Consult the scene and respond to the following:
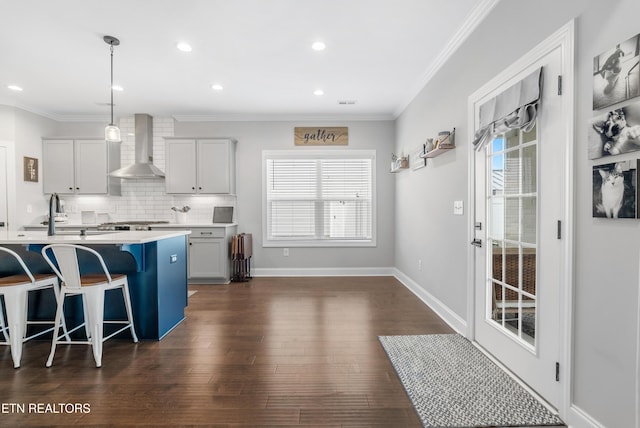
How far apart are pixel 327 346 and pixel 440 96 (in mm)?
2830

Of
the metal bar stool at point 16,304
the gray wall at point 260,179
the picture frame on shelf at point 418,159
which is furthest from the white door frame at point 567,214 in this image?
the gray wall at point 260,179

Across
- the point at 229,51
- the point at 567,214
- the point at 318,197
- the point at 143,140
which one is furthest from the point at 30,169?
the point at 567,214

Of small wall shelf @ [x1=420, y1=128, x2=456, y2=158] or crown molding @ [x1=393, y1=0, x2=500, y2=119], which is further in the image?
small wall shelf @ [x1=420, y1=128, x2=456, y2=158]

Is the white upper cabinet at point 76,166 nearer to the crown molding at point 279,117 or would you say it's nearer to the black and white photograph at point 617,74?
the crown molding at point 279,117

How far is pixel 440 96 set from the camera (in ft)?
11.0

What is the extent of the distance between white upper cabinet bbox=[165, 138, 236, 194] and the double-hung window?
75cm

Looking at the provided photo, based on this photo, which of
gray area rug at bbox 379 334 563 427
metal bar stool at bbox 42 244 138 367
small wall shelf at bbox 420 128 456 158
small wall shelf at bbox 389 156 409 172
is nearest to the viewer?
gray area rug at bbox 379 334 563 427

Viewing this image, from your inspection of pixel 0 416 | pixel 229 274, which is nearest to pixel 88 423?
pixel 0 416

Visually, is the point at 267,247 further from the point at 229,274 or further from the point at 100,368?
the point at 100,368

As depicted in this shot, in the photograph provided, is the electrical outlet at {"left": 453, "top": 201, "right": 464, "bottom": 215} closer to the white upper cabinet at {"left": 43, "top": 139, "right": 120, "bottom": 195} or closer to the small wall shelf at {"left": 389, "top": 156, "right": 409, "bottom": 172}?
the small wall shelf at {"left": 389, "top": 156, "right": 409, "bottom": 172}

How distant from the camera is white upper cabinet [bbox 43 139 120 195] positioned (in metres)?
5.18

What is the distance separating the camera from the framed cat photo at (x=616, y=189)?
51.1 inches

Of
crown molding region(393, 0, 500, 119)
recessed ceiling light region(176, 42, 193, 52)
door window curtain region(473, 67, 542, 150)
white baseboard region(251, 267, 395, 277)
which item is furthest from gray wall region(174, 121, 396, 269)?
door window curtain region(473, 67, 542, 150)

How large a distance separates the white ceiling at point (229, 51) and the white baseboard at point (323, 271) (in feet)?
9.00
